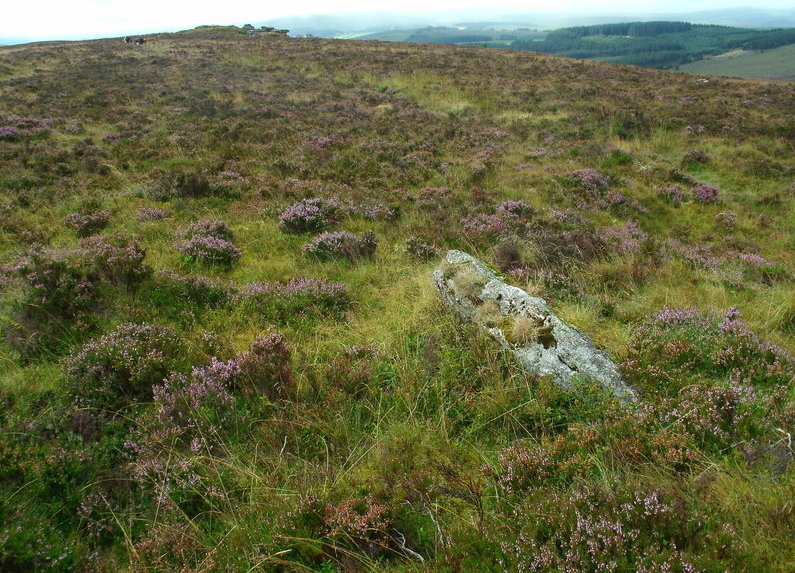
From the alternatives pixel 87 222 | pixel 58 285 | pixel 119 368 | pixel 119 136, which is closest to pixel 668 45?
pixel 119 136

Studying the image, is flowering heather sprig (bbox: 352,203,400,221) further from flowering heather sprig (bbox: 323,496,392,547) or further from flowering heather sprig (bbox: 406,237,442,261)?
flowering heather sprig (bbox: 323,496,392,547)

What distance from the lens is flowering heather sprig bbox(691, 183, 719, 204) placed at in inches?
534

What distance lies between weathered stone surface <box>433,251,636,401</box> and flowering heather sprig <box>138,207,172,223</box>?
23.1 feet

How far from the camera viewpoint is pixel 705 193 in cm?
1381

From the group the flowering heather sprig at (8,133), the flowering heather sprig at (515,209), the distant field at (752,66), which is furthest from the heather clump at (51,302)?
the distant field at (752,66)

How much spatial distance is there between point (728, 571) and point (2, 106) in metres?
28.7

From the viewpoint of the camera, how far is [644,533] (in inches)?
92.6

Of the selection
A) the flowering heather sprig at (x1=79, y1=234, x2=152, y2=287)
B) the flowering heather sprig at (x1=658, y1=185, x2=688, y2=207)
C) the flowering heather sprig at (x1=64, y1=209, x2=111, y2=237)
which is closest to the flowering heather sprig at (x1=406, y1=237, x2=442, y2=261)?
the flowering heather sprig at (x1=79, y1=234, x2=152, y2=287)

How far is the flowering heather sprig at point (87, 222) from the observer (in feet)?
28.8

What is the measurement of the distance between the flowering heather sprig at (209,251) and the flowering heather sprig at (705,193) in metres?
14.0

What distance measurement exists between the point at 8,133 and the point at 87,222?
11.1 metres

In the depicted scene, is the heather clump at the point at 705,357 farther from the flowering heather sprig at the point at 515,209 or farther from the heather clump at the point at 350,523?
the flowering heather sprig at the point at 515,209

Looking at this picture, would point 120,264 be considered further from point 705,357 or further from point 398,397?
point 705,357

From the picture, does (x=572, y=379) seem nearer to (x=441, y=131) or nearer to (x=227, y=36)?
(x=441, y=131)
